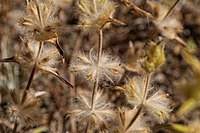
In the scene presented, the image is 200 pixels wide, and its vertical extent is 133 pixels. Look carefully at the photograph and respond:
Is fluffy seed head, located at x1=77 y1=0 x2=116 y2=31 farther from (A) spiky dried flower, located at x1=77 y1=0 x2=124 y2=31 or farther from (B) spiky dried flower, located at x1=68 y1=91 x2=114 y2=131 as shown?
(B) spiky dried flower, located at x1=68 y1=91 x2=114 y2=131

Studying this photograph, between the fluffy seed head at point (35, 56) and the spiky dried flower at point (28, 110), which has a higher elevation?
the fluffy seed head at point (35, 56)

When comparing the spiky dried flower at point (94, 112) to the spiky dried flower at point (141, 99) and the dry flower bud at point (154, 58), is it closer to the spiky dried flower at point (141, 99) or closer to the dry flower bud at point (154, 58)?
the spiky dried flower at point (141, 99)

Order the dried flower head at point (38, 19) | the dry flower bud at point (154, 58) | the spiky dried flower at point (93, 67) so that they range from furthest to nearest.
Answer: the spiky dried flower at point (93, 67) < the dried flower head at point (38, 19) < the dry flower bud at point (154, 58)

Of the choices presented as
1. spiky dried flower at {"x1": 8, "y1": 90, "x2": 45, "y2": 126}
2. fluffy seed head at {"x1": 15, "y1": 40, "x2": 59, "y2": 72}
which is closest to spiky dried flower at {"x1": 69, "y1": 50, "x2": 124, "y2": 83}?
fluffy seed head at {"x1": 15, "y1": 40, "x2": 59, "y2": 72}

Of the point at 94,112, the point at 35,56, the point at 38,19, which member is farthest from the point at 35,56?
the point at 94,112

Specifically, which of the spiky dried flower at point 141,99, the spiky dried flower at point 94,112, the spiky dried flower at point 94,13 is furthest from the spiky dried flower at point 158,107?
the spiky dried flower at point 94,13

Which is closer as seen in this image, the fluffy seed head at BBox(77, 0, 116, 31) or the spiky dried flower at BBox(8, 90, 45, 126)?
the fluffy seed head at BBox(77, 0, 116, 31)

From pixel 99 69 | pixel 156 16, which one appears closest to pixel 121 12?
pixel 156 16
